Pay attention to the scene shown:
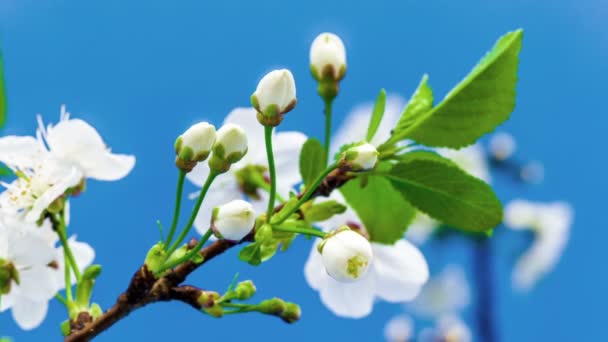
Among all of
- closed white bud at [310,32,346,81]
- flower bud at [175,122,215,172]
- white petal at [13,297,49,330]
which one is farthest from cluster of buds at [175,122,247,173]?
white petal at [13,297,49,330]

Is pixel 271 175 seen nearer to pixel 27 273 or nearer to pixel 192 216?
pixel 192 216

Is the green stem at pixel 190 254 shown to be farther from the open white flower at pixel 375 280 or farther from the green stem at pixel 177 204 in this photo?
the open white flower at pixel 375 280

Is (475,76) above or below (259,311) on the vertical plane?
above

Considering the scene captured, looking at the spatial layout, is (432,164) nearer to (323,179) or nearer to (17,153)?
(323,179)

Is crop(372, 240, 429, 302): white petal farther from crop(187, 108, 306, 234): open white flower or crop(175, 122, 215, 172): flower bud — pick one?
crop(175, 122, 215, 172): flower bud

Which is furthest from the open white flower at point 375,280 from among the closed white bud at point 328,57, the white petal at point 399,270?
the closed white bud at point 328,57

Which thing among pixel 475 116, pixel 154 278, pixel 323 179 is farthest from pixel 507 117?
pixel 154 278
